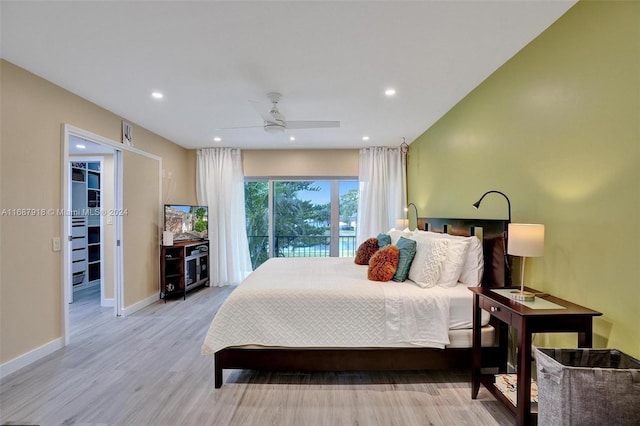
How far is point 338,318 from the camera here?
7.38 feet

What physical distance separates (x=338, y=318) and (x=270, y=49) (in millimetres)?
2192

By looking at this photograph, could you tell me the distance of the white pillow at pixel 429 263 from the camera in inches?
96.7

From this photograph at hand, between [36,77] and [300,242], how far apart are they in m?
4.22

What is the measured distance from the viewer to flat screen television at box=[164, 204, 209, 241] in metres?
4.52

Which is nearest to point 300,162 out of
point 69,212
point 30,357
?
point 69,212

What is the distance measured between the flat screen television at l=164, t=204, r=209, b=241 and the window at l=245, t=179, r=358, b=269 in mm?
858

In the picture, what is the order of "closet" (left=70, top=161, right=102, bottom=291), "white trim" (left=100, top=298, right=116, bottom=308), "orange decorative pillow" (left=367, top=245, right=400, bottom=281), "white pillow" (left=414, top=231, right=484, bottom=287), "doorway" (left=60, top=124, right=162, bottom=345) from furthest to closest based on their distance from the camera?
"closet" (left=70, top=161, right=102, bottom=291)
"white trim" (left=100, top=298, right=116, bottom=308)
"doorway" (left=60, top=124, right=162, bottom=345)
"orange decorative pillow" (left=367, top=245, right=400, bottom=281)
"white pillow" (left=414, top=231, right=484, bottom=287)

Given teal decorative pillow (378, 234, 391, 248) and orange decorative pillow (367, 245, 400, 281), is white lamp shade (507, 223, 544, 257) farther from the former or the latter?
teal decorative pillow (378, 234, 391, 248)

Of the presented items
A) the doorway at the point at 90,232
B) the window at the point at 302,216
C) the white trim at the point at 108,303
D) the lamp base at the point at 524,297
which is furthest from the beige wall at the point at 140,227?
the lamp base at the point at 524,297

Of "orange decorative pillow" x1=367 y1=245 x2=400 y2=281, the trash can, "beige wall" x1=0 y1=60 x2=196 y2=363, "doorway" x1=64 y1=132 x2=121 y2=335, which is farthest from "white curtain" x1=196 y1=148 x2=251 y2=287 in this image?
the trash can

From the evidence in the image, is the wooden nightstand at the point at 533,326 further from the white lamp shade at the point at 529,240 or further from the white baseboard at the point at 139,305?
the white baseboard at the point at 139,305

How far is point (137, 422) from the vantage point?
1.87 meters

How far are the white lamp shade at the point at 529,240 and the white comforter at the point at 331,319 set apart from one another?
2.31 ft

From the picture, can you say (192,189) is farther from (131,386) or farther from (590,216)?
(590,216)
